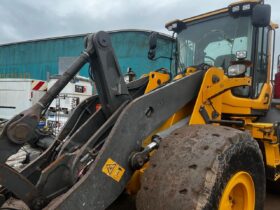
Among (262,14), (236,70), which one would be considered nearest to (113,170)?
(236,70)

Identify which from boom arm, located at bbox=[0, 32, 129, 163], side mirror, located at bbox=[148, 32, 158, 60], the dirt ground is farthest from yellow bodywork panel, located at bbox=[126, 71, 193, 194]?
the dirt ground

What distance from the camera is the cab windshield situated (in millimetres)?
4188

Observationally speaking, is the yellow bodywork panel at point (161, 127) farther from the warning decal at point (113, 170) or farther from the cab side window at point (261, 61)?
the cab side window at point (261, 61)

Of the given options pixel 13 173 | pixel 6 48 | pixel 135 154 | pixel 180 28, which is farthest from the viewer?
pixel 6 48

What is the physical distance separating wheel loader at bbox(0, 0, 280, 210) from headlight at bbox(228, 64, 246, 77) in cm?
1

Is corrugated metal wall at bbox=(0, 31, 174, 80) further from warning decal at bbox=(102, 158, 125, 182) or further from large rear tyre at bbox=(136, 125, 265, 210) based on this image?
warning decal at bbox=(102, 158, 125, 182)

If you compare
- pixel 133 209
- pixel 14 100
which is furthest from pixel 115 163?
pixel 14 100

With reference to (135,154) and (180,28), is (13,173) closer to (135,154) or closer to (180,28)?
(135,154)

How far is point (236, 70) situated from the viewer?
3730 mm

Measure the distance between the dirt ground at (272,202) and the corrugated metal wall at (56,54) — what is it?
11.2 metres

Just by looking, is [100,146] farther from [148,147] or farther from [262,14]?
[262,14]

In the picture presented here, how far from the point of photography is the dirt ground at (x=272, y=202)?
4.64m

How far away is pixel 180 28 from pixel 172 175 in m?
3.04

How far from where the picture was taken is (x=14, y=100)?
11836 millimetres
